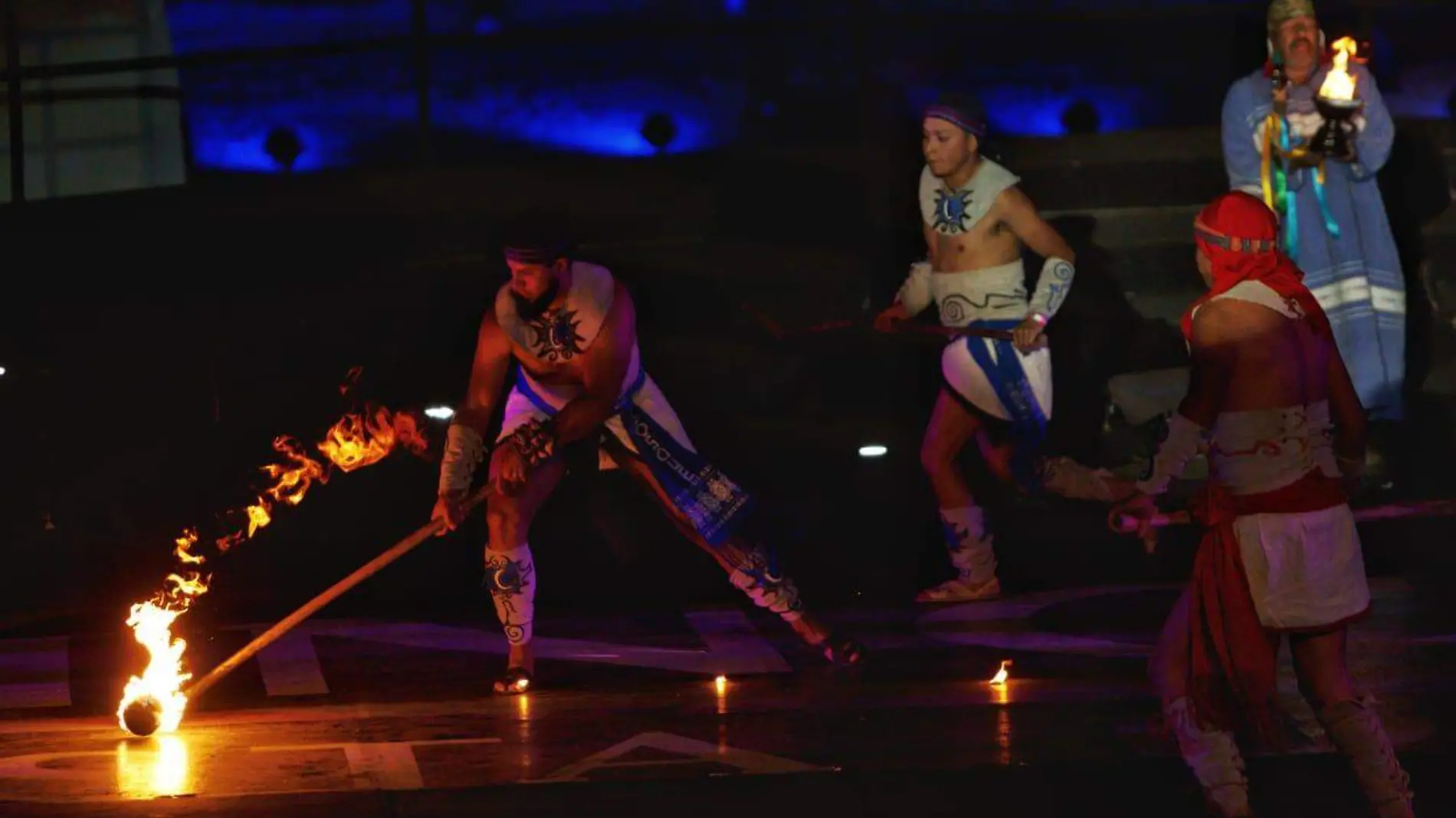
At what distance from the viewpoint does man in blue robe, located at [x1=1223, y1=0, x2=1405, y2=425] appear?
1080 centimetres

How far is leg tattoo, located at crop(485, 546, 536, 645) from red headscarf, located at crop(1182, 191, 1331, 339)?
3059mm

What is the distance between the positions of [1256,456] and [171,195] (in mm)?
7386

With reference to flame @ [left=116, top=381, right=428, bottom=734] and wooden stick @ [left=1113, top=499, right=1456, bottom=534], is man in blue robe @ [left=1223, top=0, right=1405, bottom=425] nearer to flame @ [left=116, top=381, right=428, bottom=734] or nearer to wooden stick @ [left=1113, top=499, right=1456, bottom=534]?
wooden stick @ [left=1113, top=499, right=1456, bottom=534]

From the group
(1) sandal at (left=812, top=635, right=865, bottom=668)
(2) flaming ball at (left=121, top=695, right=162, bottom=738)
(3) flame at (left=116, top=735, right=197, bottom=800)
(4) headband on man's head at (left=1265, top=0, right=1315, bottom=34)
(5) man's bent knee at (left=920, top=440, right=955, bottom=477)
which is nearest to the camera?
(3) flame at (left=116, top=735, right=197, bottom=800)

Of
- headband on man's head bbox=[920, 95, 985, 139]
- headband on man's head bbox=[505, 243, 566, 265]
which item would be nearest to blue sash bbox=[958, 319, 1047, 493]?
headband on man's head bbox=[920, 95, 985, 139]

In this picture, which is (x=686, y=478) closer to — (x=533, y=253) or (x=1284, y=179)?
(x=533, y=253)

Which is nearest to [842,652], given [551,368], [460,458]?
[551,368]

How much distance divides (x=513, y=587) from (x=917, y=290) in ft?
8.26

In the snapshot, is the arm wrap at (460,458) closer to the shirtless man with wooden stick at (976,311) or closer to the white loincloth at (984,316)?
the shirtless man with wooden stick at (976,311)

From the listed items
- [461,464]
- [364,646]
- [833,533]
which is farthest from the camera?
[833,533]

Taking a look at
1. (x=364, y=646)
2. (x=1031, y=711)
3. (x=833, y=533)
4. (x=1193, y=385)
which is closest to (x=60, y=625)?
(x=364, y=646)

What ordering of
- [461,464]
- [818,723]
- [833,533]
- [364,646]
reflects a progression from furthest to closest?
[833,533]
[364,646]
[461,464]
[818,723]

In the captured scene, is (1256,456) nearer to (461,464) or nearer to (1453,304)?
(461,464)

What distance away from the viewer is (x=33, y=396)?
11555 mm
